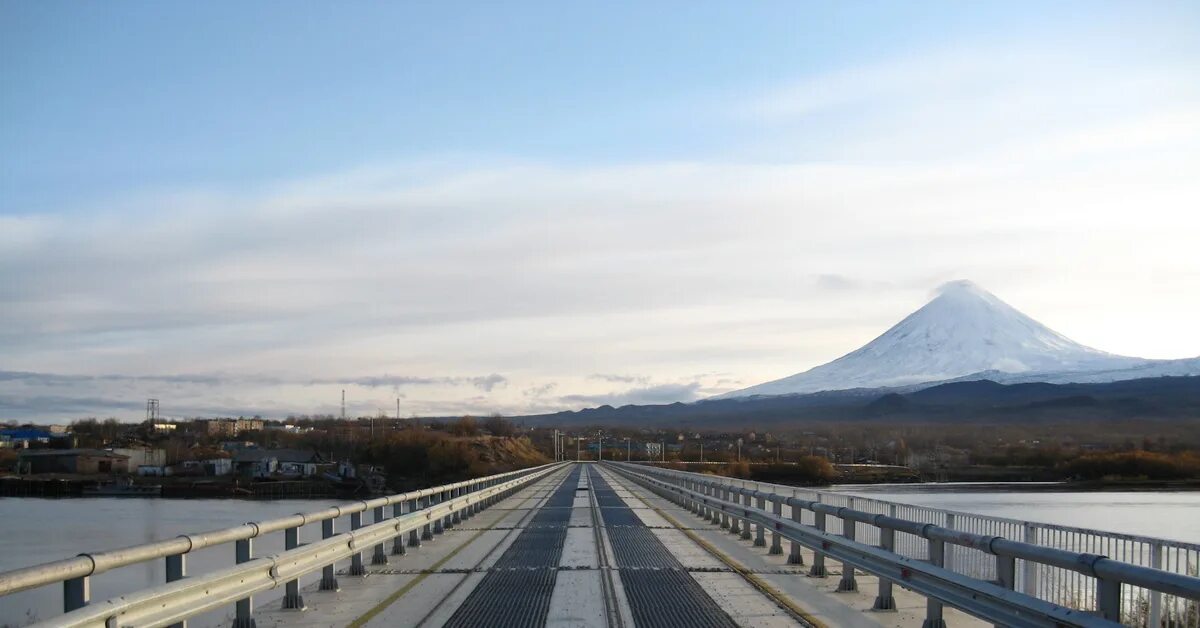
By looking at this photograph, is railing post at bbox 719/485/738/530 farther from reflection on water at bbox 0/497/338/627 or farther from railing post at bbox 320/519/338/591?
railing post at bbox 320/519/338/591

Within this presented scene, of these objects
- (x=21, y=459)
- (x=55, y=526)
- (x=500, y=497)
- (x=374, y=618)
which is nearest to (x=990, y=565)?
(x=374, y=618)

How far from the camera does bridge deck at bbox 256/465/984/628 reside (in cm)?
1241

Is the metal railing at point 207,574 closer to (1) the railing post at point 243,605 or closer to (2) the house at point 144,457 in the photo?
(1) the railing post at point 243,605

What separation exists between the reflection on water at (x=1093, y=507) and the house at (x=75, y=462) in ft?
357

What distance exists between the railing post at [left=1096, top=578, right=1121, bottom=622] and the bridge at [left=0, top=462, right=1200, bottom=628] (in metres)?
0.01

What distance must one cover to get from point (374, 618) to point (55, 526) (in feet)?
206

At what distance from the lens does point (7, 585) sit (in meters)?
6.58

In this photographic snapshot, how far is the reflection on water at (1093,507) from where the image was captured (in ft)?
209

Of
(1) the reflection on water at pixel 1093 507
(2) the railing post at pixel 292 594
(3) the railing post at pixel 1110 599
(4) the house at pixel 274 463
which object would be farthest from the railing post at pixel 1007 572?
(4) the house at pixel 274 463

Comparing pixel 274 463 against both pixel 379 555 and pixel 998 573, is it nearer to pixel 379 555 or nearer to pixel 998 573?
pixel 379 555

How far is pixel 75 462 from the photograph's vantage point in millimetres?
162500

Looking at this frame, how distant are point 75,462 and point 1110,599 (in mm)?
173947

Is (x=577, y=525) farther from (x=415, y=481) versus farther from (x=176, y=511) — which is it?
(x=415, y=481)

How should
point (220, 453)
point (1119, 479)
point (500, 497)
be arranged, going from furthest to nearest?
point (220, 453) → point (1119, 479) → point (500, 497)
